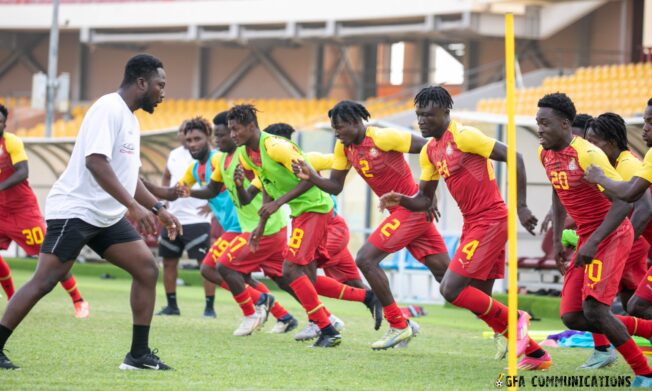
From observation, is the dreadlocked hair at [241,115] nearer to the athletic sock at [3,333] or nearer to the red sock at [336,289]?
the red sock at [336,289]

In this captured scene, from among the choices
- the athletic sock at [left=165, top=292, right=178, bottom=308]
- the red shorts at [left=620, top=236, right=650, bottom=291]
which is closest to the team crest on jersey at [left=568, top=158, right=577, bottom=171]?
the red shorts at [left=620, top=236, right=650, bottom=291]

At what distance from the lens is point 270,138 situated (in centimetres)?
1098

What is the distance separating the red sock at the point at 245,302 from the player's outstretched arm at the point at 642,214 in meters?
4.69

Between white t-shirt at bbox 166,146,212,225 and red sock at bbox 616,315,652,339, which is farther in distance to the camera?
white t-shirt at bbox 166,146,212,225

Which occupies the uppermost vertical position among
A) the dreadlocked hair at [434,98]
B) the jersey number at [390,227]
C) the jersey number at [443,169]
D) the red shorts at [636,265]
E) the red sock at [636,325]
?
the dreadlocked hair at [434,98]

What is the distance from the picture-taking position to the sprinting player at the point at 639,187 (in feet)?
24.8

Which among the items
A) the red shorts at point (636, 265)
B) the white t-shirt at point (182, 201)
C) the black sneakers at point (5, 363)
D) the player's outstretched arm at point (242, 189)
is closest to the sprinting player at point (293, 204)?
the player's outstretched arm at point (242, 189)

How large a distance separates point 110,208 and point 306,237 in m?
3.20

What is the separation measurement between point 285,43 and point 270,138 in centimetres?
2817

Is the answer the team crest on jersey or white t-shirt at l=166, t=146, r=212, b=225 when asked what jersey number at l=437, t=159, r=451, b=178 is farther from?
white t-shirt at l=166, t=146, r=212, b=225

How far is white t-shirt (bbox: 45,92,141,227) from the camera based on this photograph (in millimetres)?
7887

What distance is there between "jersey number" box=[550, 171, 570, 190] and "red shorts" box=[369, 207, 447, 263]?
206 cm

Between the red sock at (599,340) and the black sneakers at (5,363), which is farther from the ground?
the red sock at (599,340)

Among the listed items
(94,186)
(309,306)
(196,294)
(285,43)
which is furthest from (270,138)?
(285,43)
